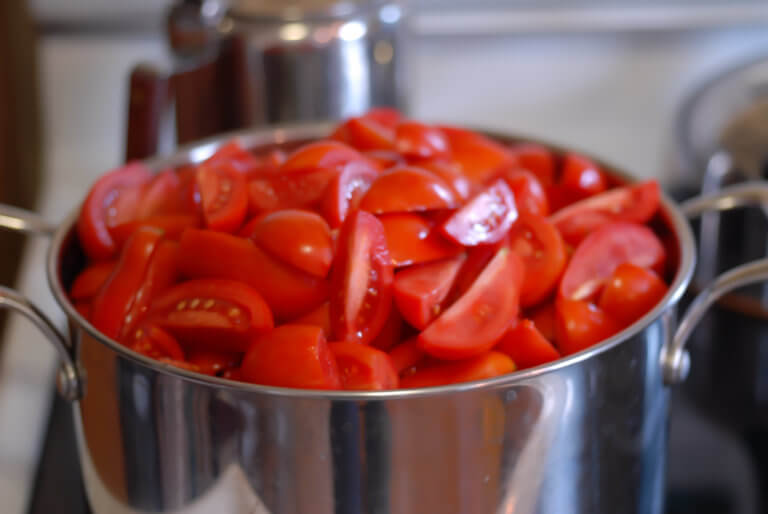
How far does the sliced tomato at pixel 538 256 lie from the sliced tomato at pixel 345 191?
4.5 inches

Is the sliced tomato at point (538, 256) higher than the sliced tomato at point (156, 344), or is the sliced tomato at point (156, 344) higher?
the sliced tomato at point (538, 256)

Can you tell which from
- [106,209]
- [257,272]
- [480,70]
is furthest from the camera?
[480,70]

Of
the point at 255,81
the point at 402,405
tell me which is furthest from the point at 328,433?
the point at 255,81

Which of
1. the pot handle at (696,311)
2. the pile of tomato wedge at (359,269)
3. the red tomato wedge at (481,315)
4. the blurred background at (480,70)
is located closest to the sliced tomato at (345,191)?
the pile of tomato wedge at (359,269)

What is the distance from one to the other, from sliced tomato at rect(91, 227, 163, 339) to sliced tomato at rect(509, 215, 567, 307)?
259mm

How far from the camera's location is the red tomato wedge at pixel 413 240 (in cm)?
62

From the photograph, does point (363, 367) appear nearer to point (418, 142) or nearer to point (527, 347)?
point (527, 347)

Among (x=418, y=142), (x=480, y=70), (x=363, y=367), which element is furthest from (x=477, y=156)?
(x=480, y=70)

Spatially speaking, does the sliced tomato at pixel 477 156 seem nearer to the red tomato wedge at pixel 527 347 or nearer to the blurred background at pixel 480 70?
the red tomato wedge at pixel 527 347

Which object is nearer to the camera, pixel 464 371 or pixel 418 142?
pixel 464 371

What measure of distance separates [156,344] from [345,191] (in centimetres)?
17

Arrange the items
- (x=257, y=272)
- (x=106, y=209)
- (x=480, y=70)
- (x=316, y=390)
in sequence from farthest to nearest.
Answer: (x=480, y=70)
(x=106, y=209)
(x=257, y=272)
(x=316, y=390)

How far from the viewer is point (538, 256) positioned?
0.65 meters

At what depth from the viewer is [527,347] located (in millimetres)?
596
